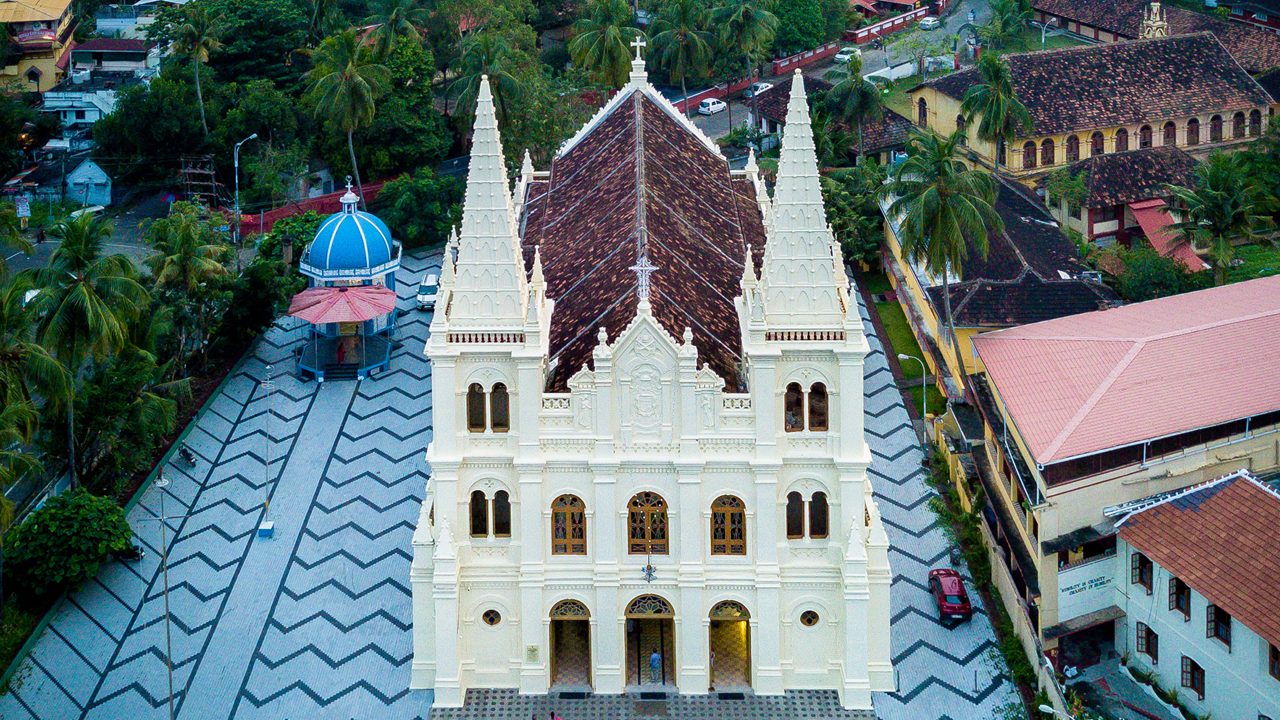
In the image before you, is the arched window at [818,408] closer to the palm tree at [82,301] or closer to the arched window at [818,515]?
the arched window at [818,515]

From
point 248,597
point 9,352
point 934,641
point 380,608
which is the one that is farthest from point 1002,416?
point 9,352

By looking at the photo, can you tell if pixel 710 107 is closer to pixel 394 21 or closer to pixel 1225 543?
pixel 394 21

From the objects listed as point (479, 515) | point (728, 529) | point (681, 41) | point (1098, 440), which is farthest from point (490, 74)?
point (1098, 440)

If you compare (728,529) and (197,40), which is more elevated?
(197,40)

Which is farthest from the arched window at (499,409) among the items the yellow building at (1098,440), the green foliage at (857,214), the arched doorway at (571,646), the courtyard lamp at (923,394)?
the green foliage at (857,214)

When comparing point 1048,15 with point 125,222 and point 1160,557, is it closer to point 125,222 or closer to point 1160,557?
point 125,222

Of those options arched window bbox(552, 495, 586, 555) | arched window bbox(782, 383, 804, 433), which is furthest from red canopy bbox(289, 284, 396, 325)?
arched window bbox(782, 383, 804, 433)
